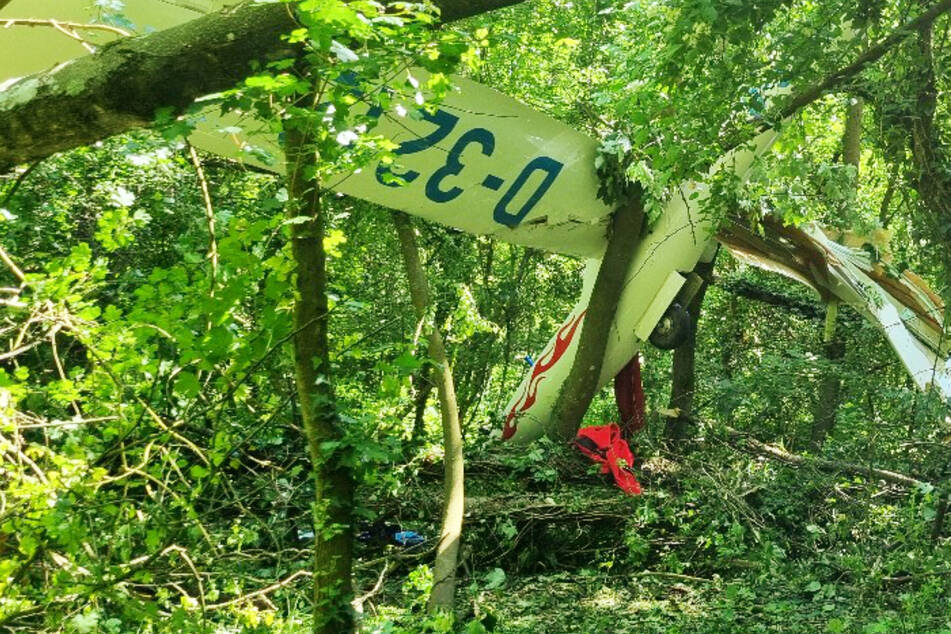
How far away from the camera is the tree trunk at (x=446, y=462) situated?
5.99m

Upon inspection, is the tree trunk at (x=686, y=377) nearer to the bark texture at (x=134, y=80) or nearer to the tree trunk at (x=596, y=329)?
the tree trunk at (x=596, y=329)

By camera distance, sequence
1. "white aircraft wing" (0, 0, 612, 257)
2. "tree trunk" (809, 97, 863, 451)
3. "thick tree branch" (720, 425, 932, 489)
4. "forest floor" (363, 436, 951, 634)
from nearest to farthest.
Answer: "forest floor" (363, 436, 951, 634)
"thick tree branch" (720, 425, 932, 489)
"white aircraft wing" (0, 0, 612, 257)
"tree trunk" (809, 97, 863, 451)

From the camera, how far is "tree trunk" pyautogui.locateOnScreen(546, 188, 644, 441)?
909cm

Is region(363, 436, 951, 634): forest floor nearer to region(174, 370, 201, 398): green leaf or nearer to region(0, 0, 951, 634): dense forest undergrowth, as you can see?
region(0, 0, 951, 634): dense forest undergrowth

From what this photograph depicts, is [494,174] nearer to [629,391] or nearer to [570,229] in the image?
[570,229]

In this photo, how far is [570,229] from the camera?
885cm

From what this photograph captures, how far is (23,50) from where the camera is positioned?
5.66 m

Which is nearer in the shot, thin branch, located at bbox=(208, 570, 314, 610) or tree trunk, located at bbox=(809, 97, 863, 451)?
thin branch, located at bbox=(208, 570, 314, 610)

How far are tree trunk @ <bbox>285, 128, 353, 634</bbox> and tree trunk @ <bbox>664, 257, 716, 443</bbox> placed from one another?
5960 millimetres

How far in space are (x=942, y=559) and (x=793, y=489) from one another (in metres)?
1.76

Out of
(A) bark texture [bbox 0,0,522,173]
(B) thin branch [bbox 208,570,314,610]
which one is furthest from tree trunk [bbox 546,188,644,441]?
(A) bark texture [bbox 0,0,522,173]

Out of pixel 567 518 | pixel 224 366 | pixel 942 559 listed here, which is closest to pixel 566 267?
pixel 567 518

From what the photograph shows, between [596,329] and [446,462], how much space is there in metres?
2.81

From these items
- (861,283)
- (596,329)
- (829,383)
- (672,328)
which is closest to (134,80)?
(596,329)
